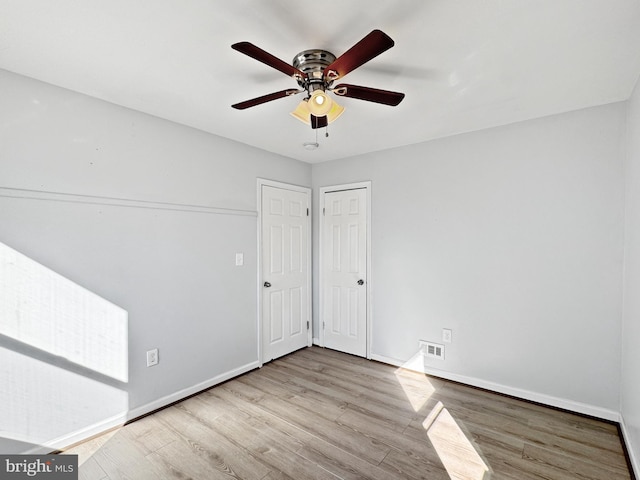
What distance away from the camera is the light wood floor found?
1.87 meters

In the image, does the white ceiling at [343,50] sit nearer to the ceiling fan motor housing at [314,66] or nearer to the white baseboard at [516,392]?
the ceiling fan motor housing at [314,66]

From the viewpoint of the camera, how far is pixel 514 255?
2693 millimetres

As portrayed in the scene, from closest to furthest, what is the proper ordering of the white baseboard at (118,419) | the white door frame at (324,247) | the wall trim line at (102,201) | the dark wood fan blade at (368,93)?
the dark wood fan blade at (368,93) → the wall trim line at (102,201) → the white baseboard at (118,419) → the white door frame at (324,247)

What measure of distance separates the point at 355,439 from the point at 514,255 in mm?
2040

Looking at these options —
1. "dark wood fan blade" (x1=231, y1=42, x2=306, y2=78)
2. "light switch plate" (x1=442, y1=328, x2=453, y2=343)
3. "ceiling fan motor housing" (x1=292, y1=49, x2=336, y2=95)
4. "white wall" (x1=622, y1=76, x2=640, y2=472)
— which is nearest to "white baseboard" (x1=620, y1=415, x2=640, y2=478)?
"white wall" (x1=622, y1=76, x2=640, y2=472)

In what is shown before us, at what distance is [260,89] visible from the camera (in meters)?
2.10

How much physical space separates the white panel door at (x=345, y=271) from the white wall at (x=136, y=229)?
1.05m

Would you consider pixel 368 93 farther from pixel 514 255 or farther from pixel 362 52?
pixel 514 255

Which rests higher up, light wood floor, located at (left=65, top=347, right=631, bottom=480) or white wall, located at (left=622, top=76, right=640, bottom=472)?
white wall, located at (left=622, top=76, right=640, bottom=472)

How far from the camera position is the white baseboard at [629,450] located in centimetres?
178

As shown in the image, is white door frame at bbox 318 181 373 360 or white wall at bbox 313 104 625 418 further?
white door frame at bbox 318 181 373 360

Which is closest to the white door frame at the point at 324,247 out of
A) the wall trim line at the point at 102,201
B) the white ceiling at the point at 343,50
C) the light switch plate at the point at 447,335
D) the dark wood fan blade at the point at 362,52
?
the light switch plate at the point at 447,335

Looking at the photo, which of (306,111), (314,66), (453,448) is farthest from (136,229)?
(453,448)

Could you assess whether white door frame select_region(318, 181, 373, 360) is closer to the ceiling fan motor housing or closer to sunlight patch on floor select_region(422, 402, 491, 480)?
sunlight patch on floor select_region(422, 402, 491, 480)
